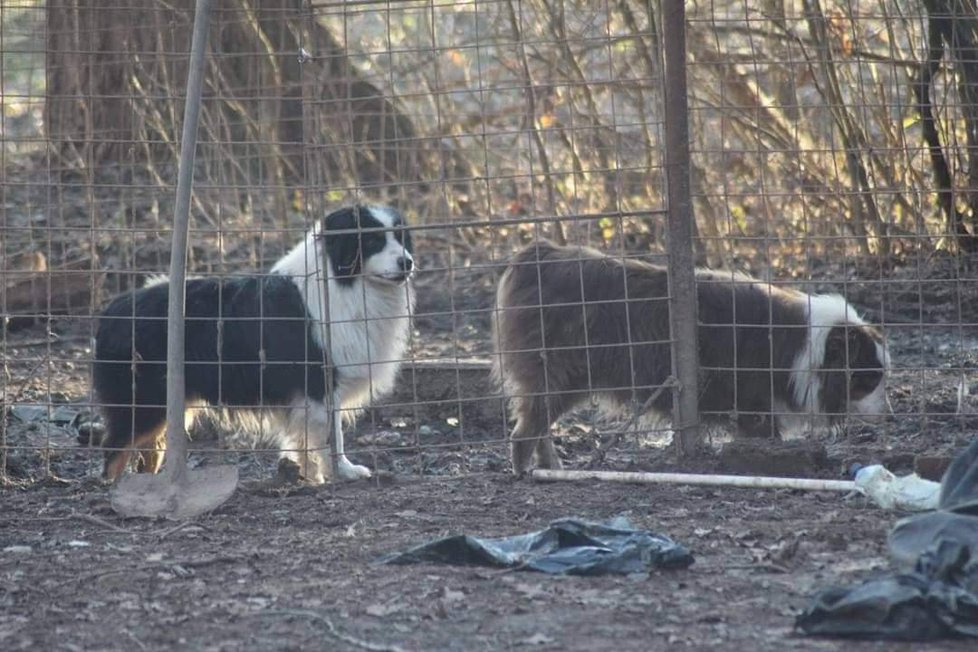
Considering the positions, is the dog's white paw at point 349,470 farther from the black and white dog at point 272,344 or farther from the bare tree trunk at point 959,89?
the bare tree trunk at point 959,89

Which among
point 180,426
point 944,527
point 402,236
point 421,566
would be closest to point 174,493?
point 180,426

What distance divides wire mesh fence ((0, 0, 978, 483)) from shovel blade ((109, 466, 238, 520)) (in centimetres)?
65

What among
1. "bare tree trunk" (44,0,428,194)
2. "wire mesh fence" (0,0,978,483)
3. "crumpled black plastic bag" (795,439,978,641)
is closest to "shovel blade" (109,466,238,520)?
"wire mesh fence" (0,0,978,483)

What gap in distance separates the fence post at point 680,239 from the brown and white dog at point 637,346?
Result: 93mm

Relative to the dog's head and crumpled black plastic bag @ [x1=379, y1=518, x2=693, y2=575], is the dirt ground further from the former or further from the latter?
the dog's head

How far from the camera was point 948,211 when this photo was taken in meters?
8.66

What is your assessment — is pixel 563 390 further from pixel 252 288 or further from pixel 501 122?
pixel 501 122

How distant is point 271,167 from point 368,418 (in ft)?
14.9

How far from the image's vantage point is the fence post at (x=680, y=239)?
241 inches

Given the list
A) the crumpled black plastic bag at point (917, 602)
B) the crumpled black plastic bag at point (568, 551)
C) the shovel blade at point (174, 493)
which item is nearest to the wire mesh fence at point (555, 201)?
the shovel blade at point (174, 493)

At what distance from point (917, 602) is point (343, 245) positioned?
12.6 ft

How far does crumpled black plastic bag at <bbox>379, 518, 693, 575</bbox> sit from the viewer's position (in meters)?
4.27

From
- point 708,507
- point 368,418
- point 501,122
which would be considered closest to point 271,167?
point 501,122

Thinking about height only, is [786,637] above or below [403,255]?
below
